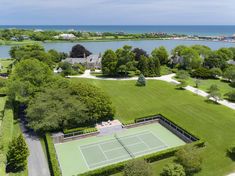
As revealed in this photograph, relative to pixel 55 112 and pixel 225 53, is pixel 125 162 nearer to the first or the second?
pixel 55 112

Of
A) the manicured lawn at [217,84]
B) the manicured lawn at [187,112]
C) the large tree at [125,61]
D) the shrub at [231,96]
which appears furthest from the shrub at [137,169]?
the large tree at [125,61]

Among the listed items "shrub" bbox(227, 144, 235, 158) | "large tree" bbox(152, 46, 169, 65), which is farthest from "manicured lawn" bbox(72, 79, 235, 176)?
"large tree" bbox(152, 46, 169, 65)

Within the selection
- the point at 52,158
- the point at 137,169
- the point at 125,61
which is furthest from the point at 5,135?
the point at 125,61

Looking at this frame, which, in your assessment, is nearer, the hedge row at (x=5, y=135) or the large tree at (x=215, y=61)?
the hedge row at (x=5, y=135)

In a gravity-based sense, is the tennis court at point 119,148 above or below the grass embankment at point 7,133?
below

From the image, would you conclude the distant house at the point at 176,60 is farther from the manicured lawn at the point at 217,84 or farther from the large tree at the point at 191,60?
the manicured lawn at the point at 217,84
